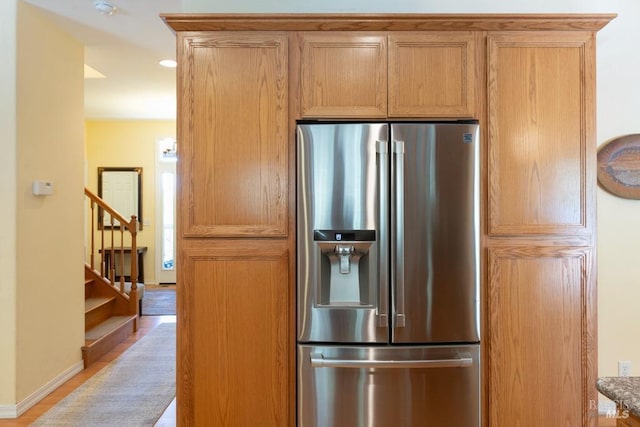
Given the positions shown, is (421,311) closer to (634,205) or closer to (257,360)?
(257,360)

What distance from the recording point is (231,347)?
79.6 inches

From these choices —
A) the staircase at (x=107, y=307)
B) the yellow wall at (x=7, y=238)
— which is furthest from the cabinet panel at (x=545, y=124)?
the staircase at (x=107, y=307)

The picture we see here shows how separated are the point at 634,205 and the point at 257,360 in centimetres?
239

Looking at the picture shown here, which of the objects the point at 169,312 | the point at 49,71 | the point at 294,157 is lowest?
the point at 169,312

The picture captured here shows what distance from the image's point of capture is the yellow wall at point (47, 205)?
8.76 ft

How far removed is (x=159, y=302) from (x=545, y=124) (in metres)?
5.28

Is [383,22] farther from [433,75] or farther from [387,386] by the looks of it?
[387,386]

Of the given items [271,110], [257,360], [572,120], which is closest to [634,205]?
[572,120]

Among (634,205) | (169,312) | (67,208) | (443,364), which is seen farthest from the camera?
(169,312)

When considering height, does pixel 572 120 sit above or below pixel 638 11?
below

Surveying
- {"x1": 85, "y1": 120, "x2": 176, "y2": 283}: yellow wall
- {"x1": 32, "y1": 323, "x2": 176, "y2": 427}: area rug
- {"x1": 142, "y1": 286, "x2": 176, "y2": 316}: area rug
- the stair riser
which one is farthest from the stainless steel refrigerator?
{"x1": 85, "y1": 120, "x2": 176, "y2": 283}: yellow wall

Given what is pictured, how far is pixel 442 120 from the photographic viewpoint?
2061 mm

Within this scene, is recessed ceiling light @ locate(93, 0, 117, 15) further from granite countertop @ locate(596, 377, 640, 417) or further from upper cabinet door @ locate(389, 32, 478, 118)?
granite countertop @ locate(596, 377, 640, 417)

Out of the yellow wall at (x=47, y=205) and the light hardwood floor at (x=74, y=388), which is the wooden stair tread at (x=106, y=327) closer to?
the light hardwood floor at (x=74, y=388)
